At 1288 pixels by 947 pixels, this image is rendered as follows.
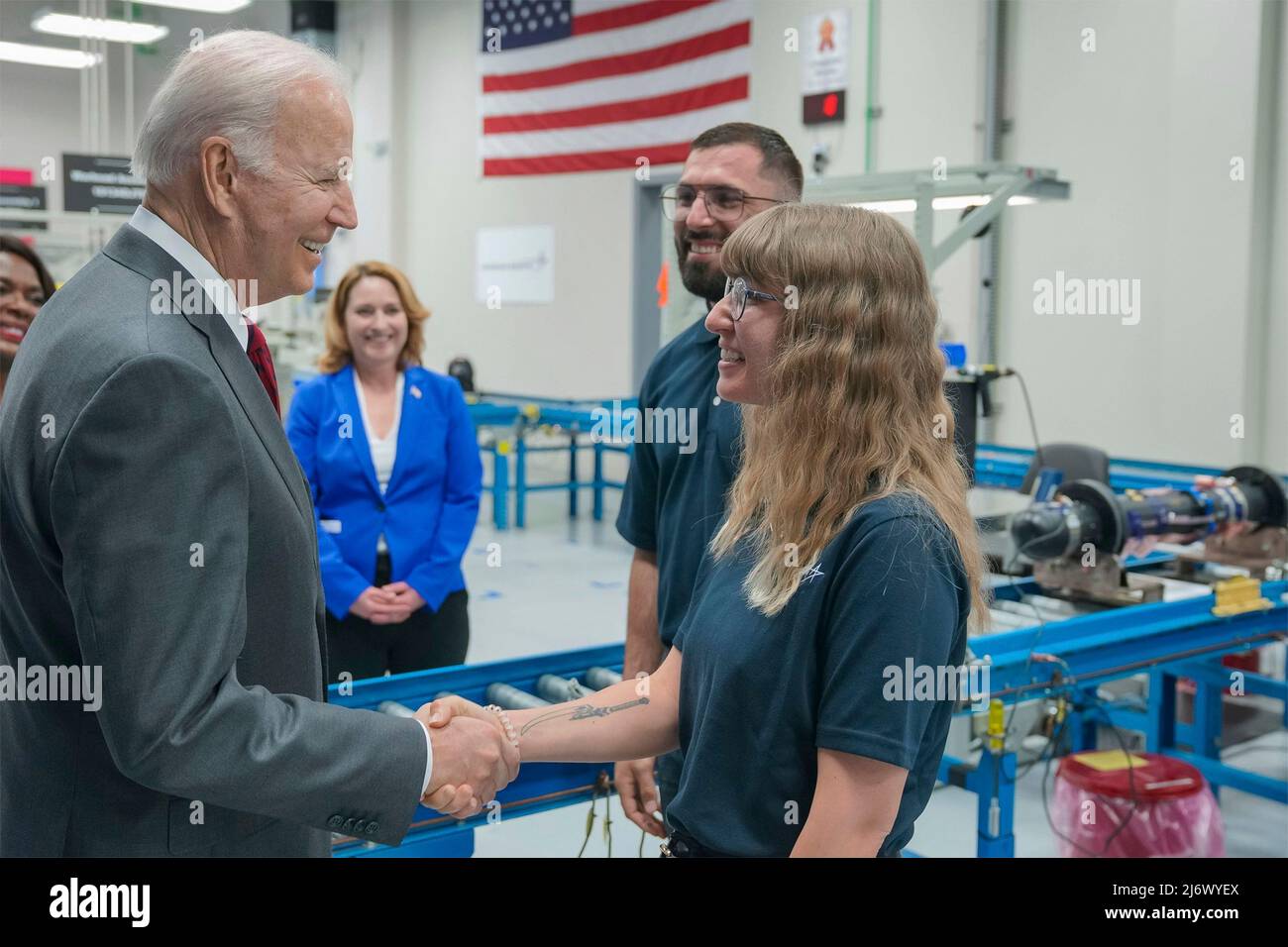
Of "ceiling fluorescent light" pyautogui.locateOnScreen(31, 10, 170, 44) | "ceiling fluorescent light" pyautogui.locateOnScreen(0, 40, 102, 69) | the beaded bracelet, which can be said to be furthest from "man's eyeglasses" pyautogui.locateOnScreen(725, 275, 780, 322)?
"ceiling fluorescent light" pyautogui.locateOnScreen(0, 40, 102, 69)

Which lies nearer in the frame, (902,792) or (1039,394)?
(902,792)

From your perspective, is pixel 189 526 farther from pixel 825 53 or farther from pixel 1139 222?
pixel 825 53

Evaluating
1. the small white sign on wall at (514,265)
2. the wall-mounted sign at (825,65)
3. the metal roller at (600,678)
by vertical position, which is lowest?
the metal roller at (600,678)

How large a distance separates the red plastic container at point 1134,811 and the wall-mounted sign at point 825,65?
5.70 meters

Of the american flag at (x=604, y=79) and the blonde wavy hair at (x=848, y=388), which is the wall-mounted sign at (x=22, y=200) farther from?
the blonde wavy hair at (x=848, y=388)

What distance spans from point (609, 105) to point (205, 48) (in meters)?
8.88

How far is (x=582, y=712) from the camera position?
5.83 feet

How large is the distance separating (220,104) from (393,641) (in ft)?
6.80

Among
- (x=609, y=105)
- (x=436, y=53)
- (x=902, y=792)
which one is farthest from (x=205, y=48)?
(x=436, y=53)

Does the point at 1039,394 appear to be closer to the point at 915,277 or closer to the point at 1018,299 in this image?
the point at 1018,299

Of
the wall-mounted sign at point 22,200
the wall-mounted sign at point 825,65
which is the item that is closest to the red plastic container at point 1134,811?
the wall-mounted sign at point 825,65

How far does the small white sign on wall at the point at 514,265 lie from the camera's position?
36.1 feet

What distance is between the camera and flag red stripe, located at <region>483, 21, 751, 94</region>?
8859 millimetres

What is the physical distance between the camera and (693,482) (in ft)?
7.09
